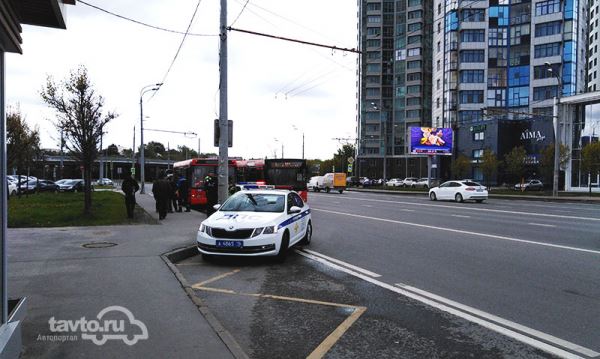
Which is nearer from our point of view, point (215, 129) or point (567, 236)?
point (567, 236)

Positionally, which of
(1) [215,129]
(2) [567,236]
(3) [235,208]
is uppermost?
(1) [215,129]

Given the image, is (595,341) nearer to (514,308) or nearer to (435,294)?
(514,308)

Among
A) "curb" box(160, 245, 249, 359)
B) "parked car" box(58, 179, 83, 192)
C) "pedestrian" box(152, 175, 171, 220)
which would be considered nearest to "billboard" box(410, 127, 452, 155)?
"parked car" box(58, 179, 83, 192)

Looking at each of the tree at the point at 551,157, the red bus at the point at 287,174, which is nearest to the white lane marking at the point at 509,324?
the red bus at the point at 287,174

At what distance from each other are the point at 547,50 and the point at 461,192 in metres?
48.6

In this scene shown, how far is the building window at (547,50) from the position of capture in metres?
69.1

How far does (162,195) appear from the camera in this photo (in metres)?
Result: 17.6

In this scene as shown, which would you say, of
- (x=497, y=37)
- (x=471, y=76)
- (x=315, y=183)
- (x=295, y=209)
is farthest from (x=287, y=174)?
(x=497, y=37)

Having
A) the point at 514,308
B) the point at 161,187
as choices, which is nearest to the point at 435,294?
the point at 514,308

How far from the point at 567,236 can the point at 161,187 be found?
13305 mm

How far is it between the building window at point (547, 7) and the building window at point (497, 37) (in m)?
5.95

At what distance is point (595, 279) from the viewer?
Answer: 7.73 m

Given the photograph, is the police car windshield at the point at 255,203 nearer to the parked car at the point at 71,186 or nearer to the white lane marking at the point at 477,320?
the white lane marking at the point at 477,320

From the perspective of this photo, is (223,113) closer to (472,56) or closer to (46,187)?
(46,187)
